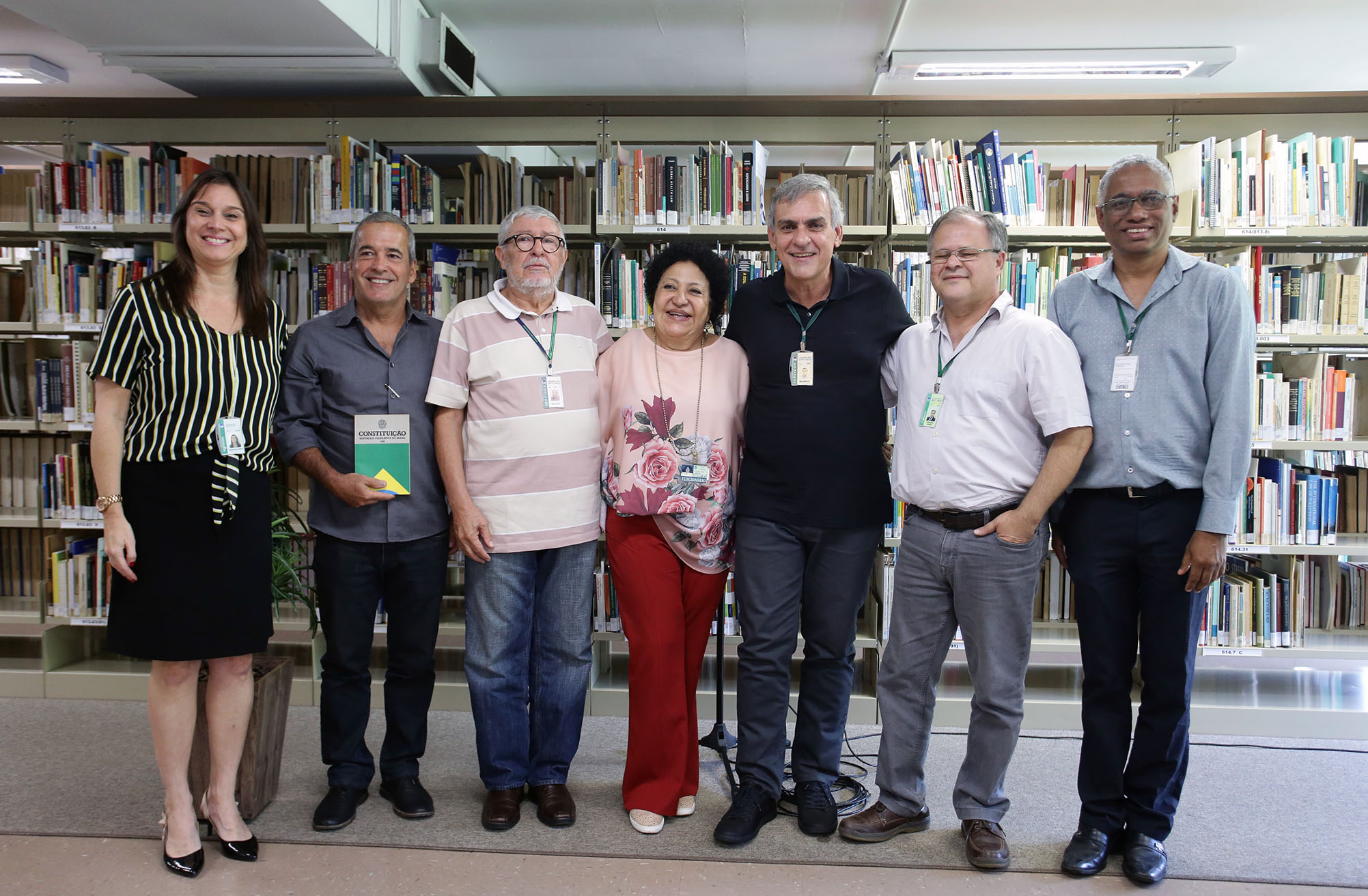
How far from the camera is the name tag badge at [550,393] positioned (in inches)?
93.3

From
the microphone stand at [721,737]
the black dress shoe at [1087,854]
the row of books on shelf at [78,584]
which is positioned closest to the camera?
the black dress shoe at [1087,854]

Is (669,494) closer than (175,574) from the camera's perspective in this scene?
No

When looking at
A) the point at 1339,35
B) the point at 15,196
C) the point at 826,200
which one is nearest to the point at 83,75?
the point at 15,196

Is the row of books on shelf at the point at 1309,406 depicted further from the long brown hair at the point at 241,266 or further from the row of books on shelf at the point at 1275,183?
the long brown hair at the point at 241,266

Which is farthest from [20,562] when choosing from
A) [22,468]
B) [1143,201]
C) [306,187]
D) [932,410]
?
[1143,201]

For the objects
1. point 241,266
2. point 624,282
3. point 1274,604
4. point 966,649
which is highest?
point 624,282

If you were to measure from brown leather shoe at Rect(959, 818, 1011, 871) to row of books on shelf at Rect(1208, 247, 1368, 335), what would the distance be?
7.83 feet

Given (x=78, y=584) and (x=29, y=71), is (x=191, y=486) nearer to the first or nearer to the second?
(x=78, y=584)

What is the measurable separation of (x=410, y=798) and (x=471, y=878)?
0.42 m

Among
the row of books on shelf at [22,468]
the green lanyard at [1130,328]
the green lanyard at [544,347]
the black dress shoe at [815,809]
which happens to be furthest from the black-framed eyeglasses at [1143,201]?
the row of books on shelf at [22,468]

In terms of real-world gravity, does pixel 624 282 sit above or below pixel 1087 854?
above

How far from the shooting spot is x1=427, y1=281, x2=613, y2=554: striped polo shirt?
236cm

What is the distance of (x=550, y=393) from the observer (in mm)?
2371

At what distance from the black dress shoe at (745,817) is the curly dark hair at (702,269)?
1422 millimetres
